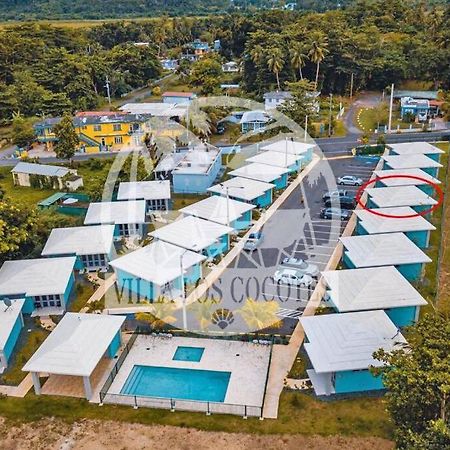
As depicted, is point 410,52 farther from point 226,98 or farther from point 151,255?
point 151,255

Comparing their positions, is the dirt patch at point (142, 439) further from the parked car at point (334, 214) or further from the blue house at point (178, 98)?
the blue house at point (178, 98)

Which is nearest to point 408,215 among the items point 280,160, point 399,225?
point 399,225

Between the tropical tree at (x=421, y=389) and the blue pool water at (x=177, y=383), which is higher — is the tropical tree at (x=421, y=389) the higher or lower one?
the higher one

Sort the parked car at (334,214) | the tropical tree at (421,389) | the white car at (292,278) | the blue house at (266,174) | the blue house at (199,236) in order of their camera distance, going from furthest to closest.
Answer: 1. the blue house at (266,174)
2. the parked car at (334,214)
3. the blue house at (199,236)
4. the white car at (292,278)
5. the tropical tree at (421,389)

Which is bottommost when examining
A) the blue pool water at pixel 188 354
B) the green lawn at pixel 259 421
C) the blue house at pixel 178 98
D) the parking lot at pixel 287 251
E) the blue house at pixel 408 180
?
the blue pool water at pixel 188 354

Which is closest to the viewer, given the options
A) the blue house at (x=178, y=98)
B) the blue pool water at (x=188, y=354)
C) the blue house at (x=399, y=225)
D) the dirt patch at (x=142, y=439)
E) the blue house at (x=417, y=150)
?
the dirt patch at (x=142, y=439)

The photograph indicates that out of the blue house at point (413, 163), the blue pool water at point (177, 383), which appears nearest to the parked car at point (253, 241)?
the blue pool water at point (177, 383)

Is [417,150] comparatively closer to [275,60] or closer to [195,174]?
[195,174]
